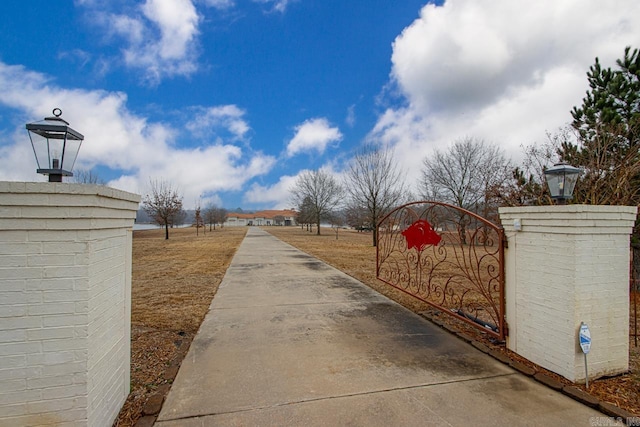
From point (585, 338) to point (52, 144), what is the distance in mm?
4831

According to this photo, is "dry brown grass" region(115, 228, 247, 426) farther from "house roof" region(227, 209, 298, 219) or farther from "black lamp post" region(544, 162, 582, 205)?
"house roof" region(227, 209, 298, 219)

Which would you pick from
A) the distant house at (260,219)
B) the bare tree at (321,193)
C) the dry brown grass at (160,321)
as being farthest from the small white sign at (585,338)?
the distant house at (260,219)

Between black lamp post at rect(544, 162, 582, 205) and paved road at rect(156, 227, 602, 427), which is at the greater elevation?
black lamp post at rect(544, 162, 582, 205)

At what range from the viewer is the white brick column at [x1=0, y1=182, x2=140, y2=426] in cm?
176

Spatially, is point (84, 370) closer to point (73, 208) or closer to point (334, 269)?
point (73, 208)

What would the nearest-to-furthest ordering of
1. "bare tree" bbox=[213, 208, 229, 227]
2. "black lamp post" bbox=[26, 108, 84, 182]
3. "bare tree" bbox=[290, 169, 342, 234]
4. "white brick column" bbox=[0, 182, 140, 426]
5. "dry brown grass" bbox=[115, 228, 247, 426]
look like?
"white brick column" bbox=[0, 182, 140, 426]
"black lamp post" bbox=[26, 108, 84, 182]
"dry brown grass" bbox=[115, 228, 247, 426]
"bare tree" bbox=[290, 169, 342, 234]
"bare tree" bbox=[213, 208, 229, 227]

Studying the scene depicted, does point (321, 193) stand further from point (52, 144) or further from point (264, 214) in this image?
point (264, 214)

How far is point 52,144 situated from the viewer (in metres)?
2.33

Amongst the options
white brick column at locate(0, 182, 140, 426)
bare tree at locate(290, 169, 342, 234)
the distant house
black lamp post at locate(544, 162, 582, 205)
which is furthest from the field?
the distant house

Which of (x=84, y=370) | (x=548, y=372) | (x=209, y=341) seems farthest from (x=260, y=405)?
(x=548, y=372)

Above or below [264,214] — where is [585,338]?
below

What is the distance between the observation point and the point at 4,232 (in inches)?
68.9

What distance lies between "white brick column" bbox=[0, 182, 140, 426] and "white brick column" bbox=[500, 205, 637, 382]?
390 centimetres

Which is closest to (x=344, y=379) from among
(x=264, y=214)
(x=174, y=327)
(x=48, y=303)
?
(x=48, y=303)
